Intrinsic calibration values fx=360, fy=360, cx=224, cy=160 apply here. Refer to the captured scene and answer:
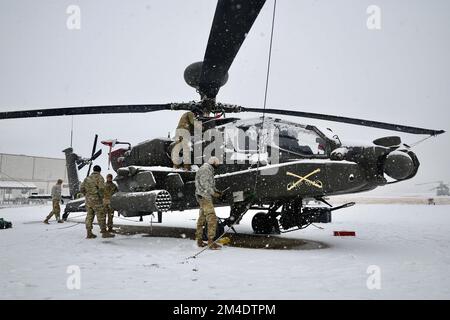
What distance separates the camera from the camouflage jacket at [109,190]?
892cm

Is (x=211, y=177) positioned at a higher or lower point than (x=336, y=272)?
higher

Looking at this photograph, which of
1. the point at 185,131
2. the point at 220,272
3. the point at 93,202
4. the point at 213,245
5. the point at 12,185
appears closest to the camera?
the point at 220,272

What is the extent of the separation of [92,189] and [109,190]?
1.05 m

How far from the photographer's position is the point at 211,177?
6.50 meters

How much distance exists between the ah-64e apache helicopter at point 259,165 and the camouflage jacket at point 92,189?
0.35 meters

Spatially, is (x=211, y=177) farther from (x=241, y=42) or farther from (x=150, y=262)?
(x=241, y=42)

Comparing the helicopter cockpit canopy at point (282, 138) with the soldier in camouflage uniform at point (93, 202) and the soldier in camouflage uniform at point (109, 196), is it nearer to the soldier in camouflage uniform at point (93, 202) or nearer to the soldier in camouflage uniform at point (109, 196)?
the soldier in camouflage uniform at point (93, 202)

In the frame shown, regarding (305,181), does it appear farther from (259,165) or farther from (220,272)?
(220,272)

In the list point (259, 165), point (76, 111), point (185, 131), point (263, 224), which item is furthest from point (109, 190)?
point (259, 165)

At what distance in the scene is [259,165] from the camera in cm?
688

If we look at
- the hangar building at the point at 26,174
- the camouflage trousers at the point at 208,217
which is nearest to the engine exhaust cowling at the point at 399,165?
the camouflage trousers at the point at 208,217

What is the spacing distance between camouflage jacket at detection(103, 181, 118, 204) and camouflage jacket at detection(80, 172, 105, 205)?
Result: 2.53 feet
